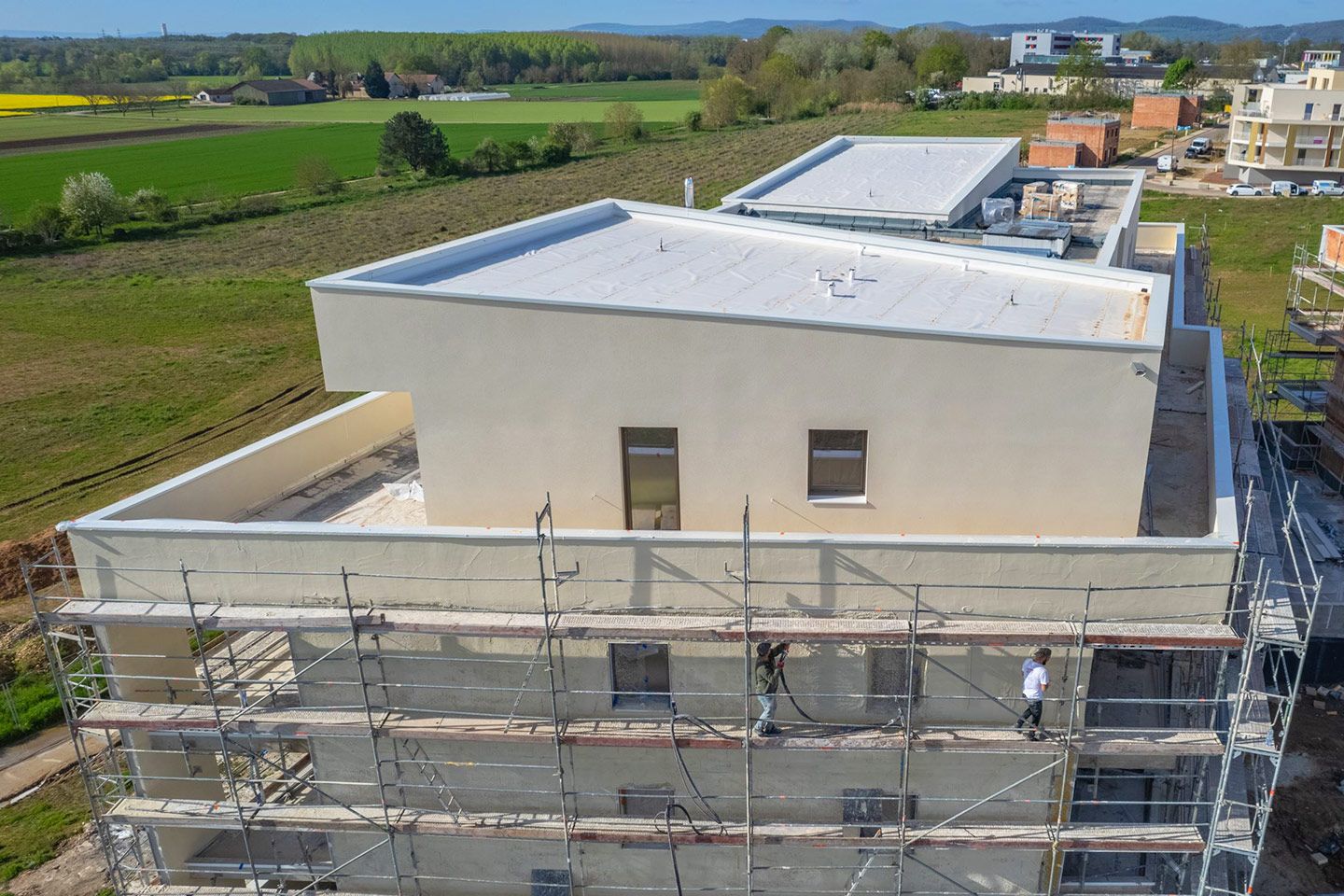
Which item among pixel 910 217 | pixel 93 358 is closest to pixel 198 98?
pixel 93 358

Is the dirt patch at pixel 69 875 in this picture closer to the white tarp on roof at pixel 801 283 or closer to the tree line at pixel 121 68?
the white tarp on roof at pixel 801 283

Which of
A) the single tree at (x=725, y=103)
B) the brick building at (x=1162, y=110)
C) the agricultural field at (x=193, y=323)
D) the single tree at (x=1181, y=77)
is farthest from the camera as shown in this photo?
the single tree at (x=1181, y=77)

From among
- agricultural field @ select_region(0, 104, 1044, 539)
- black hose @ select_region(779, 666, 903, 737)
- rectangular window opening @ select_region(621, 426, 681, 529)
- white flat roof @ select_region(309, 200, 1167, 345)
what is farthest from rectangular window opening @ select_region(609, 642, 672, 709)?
agricultural field @ select_region(0, 104, 1044, 539)

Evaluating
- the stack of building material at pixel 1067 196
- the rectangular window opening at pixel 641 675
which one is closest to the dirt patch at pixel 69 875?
the rectangular window opening at pixel 641 675

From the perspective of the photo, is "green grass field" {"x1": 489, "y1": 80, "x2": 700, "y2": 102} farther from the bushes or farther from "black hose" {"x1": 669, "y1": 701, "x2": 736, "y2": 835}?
"black hose" {"x1": 669, "y1": 701, "x2": 736, "y2": 835}

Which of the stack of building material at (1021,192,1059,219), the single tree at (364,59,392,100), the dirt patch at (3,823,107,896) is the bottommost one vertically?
the dirt patch at (3,823,107,896)

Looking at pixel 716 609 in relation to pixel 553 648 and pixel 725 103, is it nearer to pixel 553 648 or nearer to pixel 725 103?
pixel 553 648

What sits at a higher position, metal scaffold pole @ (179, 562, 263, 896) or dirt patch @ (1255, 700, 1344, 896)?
metal scaffold pole @ (179, 562, 263, 896)
